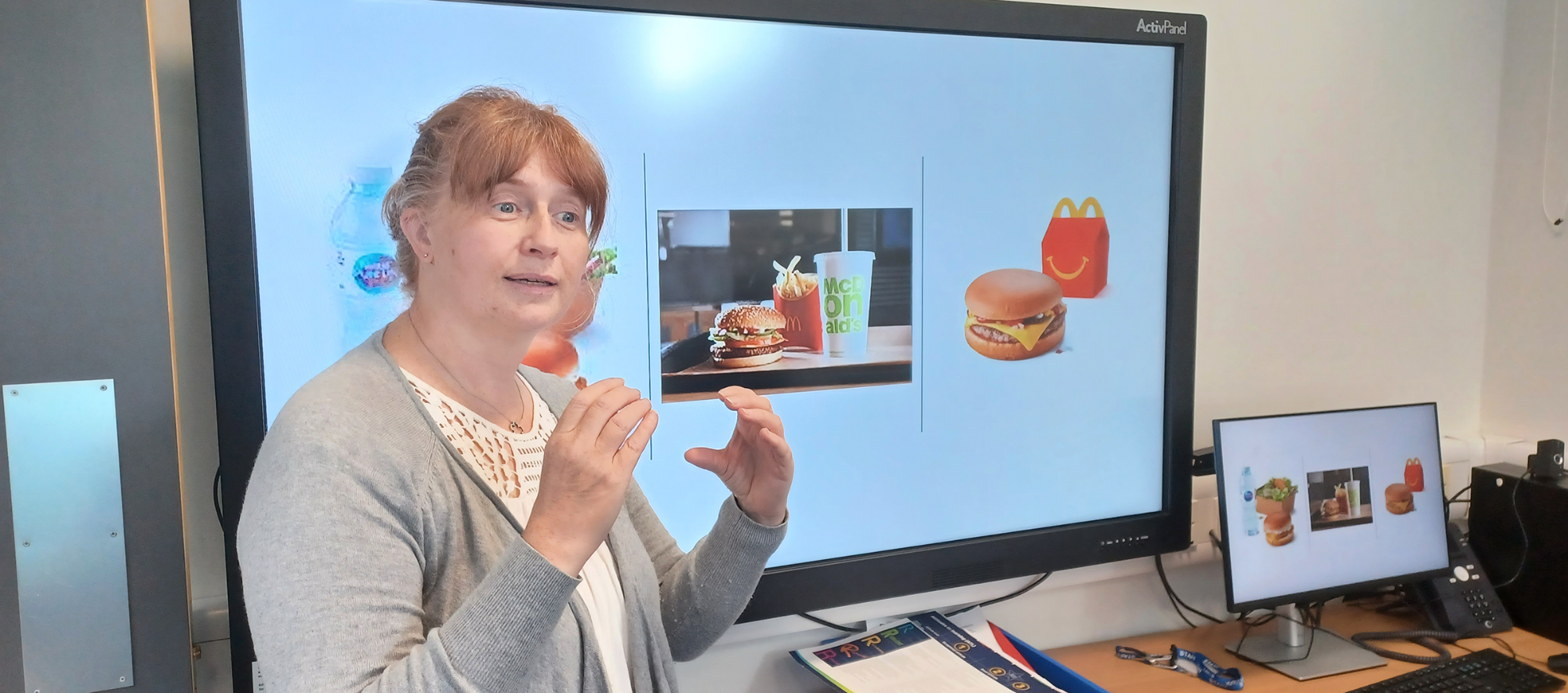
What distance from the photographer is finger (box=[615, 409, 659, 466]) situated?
0.89 meters

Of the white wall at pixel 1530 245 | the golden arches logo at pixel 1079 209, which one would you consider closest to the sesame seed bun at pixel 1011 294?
the golden arches logo at pixel 1079 209

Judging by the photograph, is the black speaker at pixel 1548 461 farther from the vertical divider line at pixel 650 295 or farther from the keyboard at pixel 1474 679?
the vertical divider line at pixel 650 295

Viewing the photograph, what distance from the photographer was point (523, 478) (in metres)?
1.00

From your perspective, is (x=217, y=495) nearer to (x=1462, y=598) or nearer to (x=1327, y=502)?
(x=1327, y=502)

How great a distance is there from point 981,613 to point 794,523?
44cm

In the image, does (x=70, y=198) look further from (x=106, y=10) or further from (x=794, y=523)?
(x=794, y=523)

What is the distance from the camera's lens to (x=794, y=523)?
1410 mm

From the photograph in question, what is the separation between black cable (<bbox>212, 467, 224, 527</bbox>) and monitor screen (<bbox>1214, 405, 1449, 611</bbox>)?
1515 mm

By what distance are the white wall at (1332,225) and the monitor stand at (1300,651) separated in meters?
0.18

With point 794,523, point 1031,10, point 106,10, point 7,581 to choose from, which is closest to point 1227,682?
point 794,523

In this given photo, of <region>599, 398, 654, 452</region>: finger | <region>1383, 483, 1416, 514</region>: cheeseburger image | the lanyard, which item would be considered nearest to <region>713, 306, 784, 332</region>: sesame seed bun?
<region>599, 398, 654, 452</region>: finger

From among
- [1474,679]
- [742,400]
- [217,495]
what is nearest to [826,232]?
[742,400]

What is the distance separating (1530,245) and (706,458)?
6.64 ft

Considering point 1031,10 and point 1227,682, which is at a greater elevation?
point 1031,10
